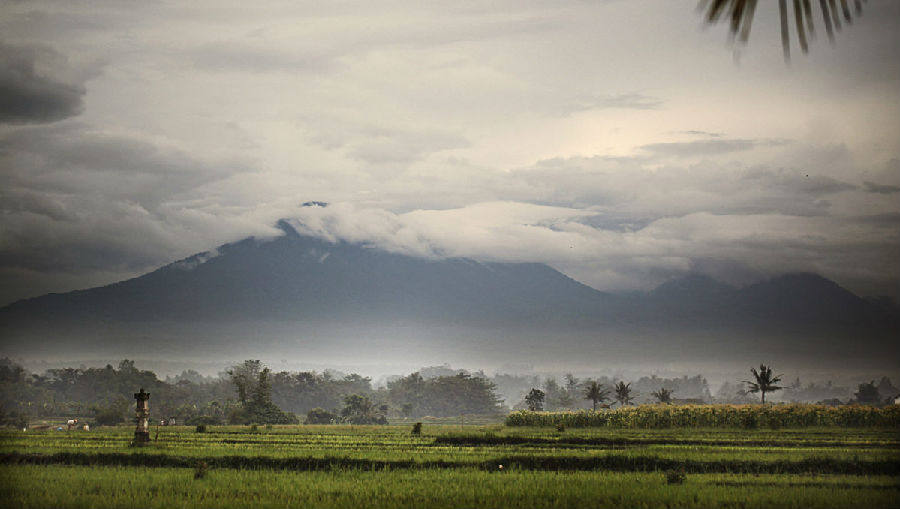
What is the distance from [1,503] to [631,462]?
2257 centimetres

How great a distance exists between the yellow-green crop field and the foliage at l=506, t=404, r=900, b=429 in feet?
41.2

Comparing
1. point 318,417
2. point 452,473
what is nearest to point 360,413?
point 318,417

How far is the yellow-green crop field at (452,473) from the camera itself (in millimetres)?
22609

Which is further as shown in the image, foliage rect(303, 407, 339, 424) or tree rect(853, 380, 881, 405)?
tree rect(853, 380, 881, 405)

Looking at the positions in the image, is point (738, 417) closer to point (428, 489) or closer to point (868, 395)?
point (428, 489)

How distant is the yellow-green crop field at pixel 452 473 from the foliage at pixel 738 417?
41.2 ft

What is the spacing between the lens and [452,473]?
28547 mm

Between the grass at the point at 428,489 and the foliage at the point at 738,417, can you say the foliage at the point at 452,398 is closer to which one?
the foliage at the point at 738,417

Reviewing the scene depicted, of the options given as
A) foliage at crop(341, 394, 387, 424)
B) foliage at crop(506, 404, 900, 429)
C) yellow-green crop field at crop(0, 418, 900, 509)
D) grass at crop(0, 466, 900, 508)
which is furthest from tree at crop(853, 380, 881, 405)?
grass at crop(0, 466, 900, 508)

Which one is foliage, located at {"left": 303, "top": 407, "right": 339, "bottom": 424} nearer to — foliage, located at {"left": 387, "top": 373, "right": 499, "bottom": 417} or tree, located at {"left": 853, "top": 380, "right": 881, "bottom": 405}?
foliage, located at {"left": 387, "top": 373, "right": 499, "bottom": 417}

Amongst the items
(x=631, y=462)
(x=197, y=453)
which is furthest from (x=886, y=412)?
(x=197, y=453)

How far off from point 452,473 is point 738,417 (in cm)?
3728

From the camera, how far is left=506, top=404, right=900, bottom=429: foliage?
189ft

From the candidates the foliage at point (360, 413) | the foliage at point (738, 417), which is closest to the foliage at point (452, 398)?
the foliage at point (360, 413)
